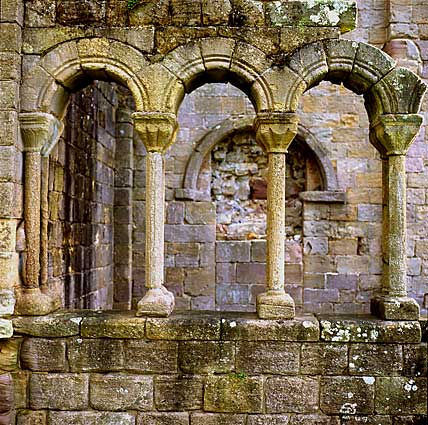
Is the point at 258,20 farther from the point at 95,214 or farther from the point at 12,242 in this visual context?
the point at 95,214

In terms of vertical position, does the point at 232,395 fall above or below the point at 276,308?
below

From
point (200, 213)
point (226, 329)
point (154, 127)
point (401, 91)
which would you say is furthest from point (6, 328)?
point (200, 213)

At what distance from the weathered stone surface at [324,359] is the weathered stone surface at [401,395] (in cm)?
29

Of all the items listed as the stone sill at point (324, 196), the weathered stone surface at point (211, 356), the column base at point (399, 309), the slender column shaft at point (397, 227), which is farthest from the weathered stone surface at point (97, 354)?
the stone sill at point (324, 196)

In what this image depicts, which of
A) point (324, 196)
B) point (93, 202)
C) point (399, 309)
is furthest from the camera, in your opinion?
point (324, 196)

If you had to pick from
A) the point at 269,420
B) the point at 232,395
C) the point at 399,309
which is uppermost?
the point at 399,309

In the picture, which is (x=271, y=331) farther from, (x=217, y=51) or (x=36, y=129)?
(x=36, y=129)

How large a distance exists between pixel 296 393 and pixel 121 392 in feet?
4.16

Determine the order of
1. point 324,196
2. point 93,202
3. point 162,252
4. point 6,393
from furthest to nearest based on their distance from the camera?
point 324,196 → point 93,202 → point 162,252 → point 6,393

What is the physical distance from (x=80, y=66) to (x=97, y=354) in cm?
214

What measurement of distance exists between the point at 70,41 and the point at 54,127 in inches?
25.9

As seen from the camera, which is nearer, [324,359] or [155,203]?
[324,359]

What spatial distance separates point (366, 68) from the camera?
4000mm

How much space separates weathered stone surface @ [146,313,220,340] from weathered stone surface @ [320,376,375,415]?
88 centimetres
